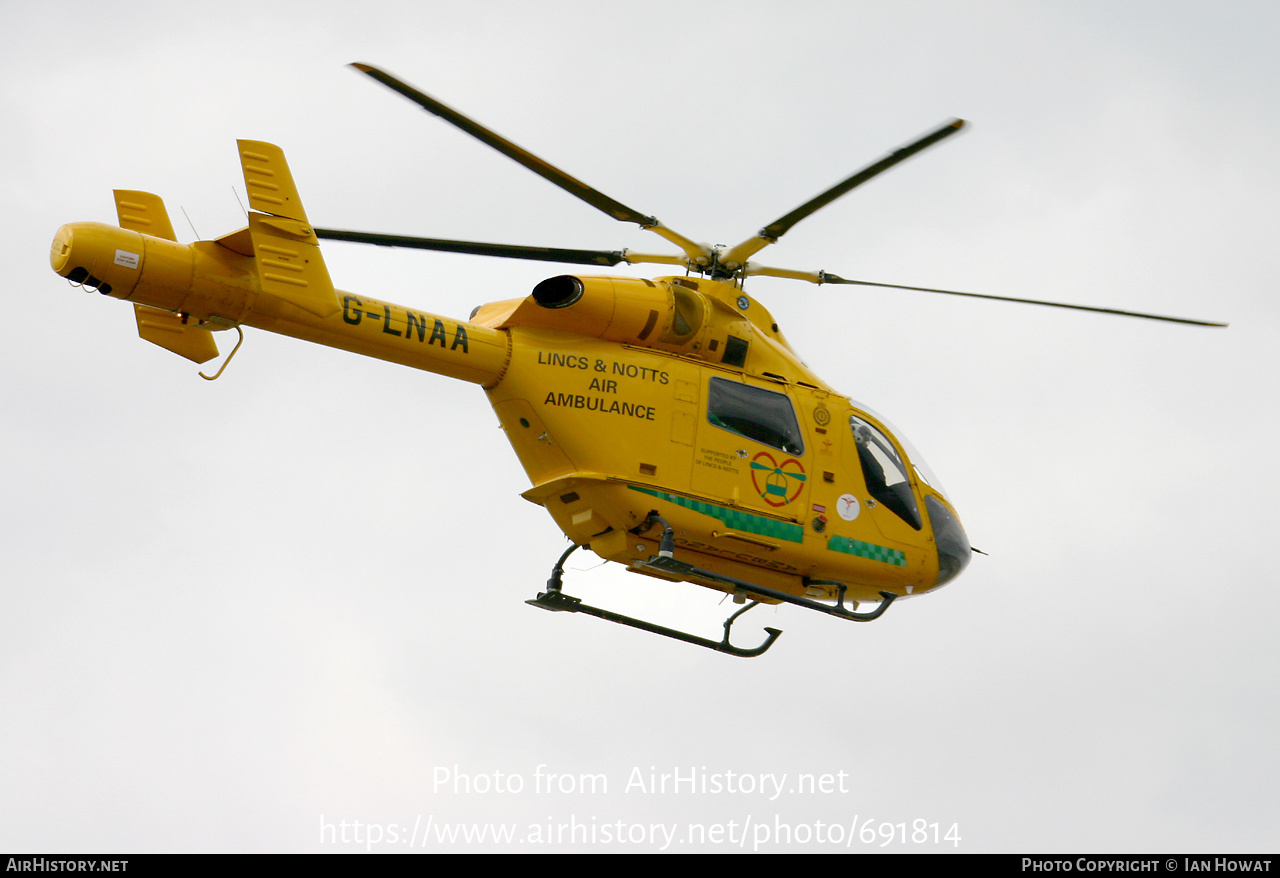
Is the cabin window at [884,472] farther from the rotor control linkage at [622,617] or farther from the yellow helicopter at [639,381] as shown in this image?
the rotor control linkage at [622,617]

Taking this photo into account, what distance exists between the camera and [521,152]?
48.8 feet

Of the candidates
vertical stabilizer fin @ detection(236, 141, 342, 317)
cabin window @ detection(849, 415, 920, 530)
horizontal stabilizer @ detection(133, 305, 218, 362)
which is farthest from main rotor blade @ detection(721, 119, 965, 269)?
horizontal stabilizer @ detection(133, 305, 218, 362)

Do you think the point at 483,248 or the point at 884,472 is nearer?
the point at 483,248

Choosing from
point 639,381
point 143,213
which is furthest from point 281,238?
point 639,381

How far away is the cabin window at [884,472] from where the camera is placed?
17750mm

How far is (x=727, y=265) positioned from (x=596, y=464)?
3238 mm

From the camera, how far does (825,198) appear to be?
16141 mm

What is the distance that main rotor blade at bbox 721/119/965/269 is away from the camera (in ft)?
49.6

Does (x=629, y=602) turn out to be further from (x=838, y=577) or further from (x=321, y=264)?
(x=321, y=264)

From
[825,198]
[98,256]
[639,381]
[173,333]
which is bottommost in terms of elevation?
[98,256]

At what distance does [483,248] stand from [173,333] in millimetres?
3435

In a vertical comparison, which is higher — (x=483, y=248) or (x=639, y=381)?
(x=483, y=248)

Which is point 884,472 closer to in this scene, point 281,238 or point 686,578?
point 686,578

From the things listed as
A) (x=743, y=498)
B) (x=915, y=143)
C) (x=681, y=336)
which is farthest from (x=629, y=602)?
(x=915, y=143)
